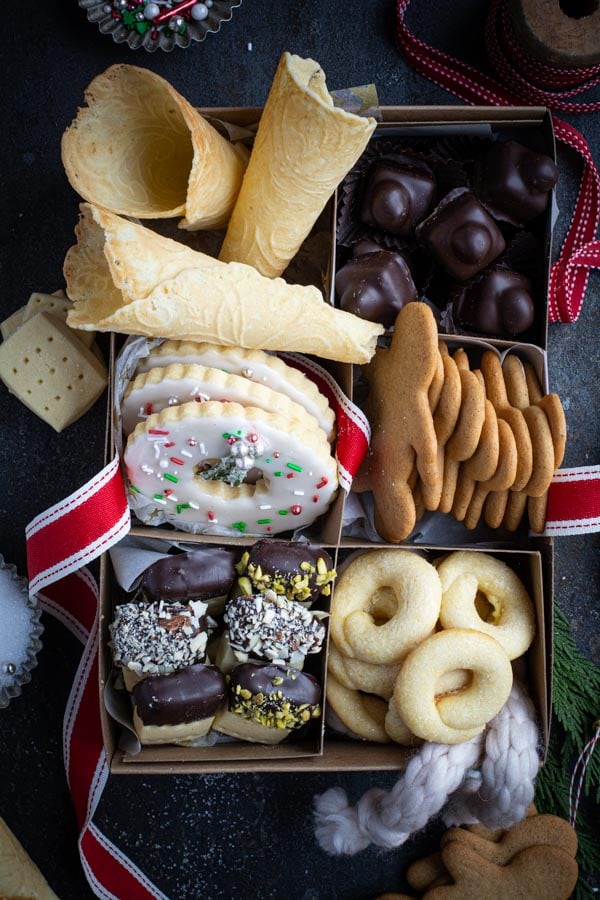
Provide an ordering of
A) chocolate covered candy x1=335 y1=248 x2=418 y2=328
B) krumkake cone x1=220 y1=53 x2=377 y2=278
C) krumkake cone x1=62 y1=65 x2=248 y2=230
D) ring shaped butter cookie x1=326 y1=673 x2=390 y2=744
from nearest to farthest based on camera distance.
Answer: krumkake cone x1=220 y1=53 x2=377 y2=278 < krumkake cone x1=62 y1=65 x2=248 y2=230 < chocolate covered candy x1=335 y1=248 x2=418 y2=328 < ring shaped butter cookie x1=326 y1=673 x2=390 y2=744

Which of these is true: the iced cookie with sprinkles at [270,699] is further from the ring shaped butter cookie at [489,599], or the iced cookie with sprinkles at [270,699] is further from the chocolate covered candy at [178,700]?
the ring shaped butter cookie at [489,599]

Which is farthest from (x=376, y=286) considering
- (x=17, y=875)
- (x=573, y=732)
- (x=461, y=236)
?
(x=17, y=875)

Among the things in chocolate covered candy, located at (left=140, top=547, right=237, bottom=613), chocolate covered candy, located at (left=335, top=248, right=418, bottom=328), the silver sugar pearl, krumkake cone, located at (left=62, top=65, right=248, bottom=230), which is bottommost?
chocolate covered candy, located at (left=140, top=547, right=237, bottom=613)

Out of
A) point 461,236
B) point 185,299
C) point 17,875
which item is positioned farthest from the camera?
point 17,875

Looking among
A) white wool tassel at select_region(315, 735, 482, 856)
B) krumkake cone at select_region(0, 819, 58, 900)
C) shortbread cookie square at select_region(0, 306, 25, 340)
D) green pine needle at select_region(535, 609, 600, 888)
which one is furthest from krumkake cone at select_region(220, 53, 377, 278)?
krumkake cone at select_region(0, 819, 58, 900)

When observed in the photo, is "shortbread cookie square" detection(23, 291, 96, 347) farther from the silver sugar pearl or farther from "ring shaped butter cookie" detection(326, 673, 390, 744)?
"ring shaped butter cookie" detection(326, 673, 390, 744)

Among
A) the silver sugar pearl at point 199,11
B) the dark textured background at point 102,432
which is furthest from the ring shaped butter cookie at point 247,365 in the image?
the silver sugar pearl at point 199,11

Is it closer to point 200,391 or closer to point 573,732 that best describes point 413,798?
point 573,732
